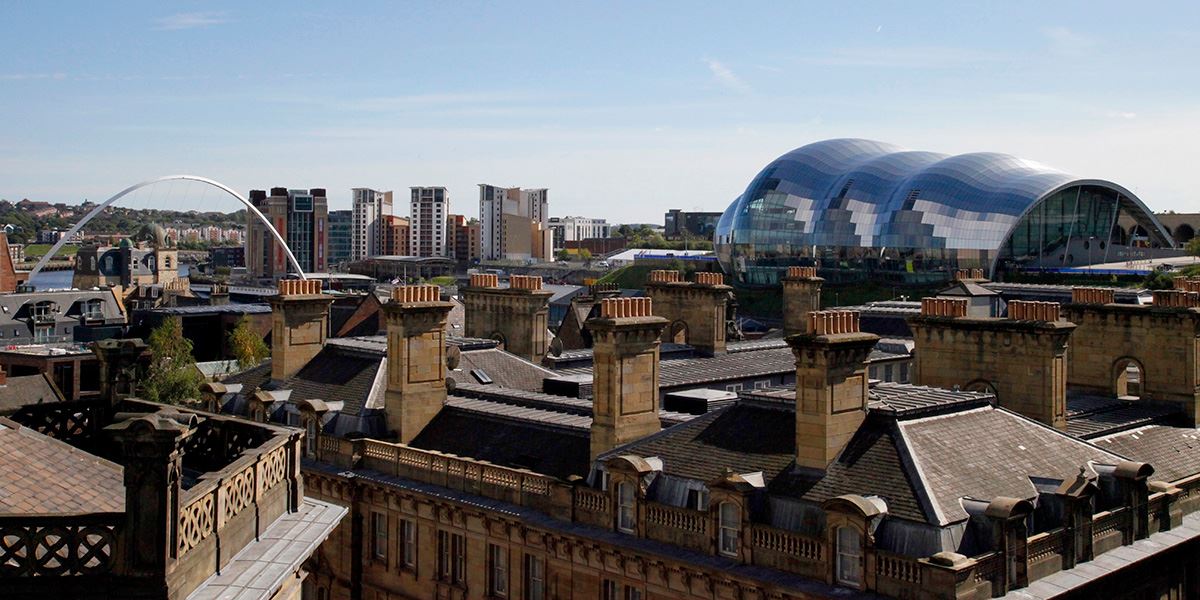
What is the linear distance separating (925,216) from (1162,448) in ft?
359

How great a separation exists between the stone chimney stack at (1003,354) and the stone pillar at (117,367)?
24.9 m

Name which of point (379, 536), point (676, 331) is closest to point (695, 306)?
point (676, 331)

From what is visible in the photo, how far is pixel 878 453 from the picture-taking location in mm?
26219

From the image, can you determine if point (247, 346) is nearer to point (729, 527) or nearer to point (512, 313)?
point (512, 313)

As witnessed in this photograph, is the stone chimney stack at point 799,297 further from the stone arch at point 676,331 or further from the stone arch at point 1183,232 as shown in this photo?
the stone arch at point 1183,232

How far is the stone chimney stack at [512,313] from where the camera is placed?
46.8 metres

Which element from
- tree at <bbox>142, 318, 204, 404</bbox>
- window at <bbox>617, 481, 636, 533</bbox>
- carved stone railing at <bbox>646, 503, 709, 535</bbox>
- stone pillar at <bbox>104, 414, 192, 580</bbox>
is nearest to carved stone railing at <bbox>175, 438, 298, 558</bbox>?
stone pillar at <bbox>104, 414, 192, 580</bbox>

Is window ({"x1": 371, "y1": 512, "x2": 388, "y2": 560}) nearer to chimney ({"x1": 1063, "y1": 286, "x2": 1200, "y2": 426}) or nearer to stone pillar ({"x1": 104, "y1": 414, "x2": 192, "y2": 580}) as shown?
chimney ({"x1": 1063, "y1": 286, "x2": 1200, "y2": 426})

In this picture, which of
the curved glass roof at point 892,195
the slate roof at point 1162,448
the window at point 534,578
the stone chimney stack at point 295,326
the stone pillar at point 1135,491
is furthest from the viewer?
the curved glass roof at point 892,195

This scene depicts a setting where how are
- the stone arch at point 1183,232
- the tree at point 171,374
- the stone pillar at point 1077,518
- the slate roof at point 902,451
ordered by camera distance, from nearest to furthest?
1. the slate roof at point 902,451
2. the stone pillar at point 1077,518
3. the tree at point 171,374
4. the stone arch at point 1183,232

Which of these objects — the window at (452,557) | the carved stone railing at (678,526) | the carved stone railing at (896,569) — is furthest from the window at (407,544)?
the carved stone railing at (896,569)

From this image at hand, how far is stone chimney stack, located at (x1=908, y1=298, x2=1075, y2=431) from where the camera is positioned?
1329 inches

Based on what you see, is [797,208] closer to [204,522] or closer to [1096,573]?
[1096,573]

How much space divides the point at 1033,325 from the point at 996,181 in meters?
112
